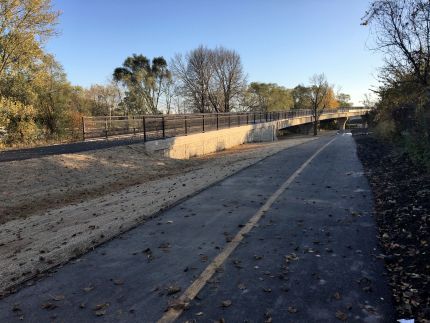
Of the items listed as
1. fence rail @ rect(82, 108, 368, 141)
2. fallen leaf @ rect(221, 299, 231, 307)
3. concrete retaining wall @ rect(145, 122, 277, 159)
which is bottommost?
fallen leaf @ rect(221, 299, 231, 307)

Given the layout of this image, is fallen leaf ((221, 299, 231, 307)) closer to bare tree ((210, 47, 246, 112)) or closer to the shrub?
the shrub

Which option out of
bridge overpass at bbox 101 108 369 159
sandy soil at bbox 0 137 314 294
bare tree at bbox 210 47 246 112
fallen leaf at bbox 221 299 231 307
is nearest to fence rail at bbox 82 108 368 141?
bridge overpass at bbox 101 108 369 159

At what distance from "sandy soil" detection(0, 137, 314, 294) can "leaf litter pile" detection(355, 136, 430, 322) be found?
4.36 metres

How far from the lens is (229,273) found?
187 inches

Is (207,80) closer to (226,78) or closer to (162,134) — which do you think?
(226,78)

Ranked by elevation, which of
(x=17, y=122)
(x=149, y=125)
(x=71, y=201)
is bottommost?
(x=71, y=201)

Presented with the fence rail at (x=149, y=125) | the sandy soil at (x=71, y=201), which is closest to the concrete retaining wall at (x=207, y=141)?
the fence rail at (x=149, y=125)

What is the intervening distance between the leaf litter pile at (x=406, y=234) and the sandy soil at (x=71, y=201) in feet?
14.3

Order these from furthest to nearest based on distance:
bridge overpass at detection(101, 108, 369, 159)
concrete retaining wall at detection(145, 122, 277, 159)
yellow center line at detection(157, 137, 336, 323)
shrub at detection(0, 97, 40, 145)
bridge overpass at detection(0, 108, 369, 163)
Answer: shrub at detection(0, 97, 40, 145) → bridge overpass at detection(101, 108, 369, 159) → concrete retaining wall at detection(145, 122, 277, 159) → bridge overpass at detection(0, 108, 369, 163) → yellow center line at detection(157, 137, 336, 323)

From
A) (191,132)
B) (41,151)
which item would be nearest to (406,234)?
(41,151)

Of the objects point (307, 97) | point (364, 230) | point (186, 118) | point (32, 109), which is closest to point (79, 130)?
point (32, 109)

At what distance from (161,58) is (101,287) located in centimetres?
6333

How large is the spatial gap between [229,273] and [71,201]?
6937 mm

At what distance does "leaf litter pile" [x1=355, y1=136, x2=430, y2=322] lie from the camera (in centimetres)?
402
